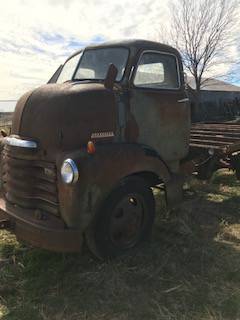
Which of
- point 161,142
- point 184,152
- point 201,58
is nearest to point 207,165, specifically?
point 184,152

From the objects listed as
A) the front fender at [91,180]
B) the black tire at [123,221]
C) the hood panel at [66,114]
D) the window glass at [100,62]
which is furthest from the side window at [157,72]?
the black tire at [123,221]

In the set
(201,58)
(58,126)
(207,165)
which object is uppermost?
(201,58)

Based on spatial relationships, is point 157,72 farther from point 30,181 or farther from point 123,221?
point 30,181

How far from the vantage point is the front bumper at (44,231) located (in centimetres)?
352

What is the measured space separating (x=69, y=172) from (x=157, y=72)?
2.04 m

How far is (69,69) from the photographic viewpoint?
15.9ft

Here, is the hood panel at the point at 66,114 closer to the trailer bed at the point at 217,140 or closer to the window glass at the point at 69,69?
the window glass at the point at 69,69

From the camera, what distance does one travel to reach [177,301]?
136 inches

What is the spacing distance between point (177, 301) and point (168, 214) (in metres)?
2.14

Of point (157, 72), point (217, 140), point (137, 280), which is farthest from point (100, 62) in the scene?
point (217, 140)

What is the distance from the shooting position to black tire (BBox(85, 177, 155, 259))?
385 centimetres

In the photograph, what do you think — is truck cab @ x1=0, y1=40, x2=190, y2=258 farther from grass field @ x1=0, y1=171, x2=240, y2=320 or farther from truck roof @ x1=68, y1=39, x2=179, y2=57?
grass field @ x1=0, y1=171, x2=240, y2=320

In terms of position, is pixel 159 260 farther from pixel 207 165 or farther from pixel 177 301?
pixel 207 165

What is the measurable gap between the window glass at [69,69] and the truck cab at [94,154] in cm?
3
